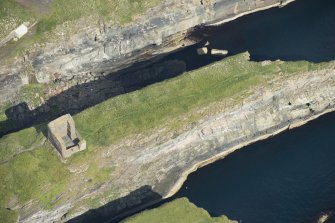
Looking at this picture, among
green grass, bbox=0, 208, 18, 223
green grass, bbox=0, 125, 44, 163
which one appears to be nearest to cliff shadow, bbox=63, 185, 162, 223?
green grass, bbox=0, 208, 18, 223

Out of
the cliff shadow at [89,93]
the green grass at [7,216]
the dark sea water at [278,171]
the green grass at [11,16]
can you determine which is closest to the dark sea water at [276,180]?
the dark sea water at [278,171]

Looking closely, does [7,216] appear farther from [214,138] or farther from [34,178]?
[214,138]

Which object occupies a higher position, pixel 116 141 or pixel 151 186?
pixel 116 141

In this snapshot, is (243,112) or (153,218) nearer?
(153,218)

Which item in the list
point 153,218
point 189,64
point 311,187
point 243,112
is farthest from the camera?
point 189,64

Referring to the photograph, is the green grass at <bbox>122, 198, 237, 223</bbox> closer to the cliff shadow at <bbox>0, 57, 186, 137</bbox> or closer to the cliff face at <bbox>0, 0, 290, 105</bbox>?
the cliff shadow at <bbox>0, 57, 186, 137</bbox>

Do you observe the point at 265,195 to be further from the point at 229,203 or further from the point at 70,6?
the point at 70,6

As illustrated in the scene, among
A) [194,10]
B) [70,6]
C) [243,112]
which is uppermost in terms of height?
Result: [70,6]

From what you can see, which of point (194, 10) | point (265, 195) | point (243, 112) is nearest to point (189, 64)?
point (194, 10)
